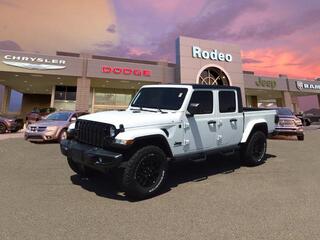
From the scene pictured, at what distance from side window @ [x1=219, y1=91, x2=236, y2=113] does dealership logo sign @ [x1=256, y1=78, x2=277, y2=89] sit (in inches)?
1499

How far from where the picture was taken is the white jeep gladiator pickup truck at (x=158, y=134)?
4332 millimetres

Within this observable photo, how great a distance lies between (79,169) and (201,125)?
2.89 metres

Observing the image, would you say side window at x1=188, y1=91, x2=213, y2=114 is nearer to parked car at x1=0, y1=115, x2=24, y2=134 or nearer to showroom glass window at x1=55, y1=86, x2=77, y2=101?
parked car at x1=0, y1=115, x2=24, y2=134

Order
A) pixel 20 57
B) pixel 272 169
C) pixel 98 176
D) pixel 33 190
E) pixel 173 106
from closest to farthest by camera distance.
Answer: pixel 33 190
pixel 173 106
pixel 98 176
pixel 272 169
pixel 20 57

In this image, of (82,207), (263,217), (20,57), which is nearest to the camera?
(263,217)

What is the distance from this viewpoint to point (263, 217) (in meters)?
3.76

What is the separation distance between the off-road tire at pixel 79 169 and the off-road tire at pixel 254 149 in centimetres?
408

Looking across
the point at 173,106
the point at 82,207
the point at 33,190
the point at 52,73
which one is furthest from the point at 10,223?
the point at 52,73

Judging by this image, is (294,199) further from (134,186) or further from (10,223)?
(10,223)

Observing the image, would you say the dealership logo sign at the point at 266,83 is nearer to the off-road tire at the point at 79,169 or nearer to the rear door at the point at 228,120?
the rear door at the point at 228,120

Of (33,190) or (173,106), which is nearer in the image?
(33,190)

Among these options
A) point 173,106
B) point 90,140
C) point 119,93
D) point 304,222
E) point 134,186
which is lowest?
point 304,222

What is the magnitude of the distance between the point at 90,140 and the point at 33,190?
1523 mm

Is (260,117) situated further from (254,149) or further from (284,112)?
(284,112)
